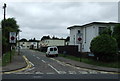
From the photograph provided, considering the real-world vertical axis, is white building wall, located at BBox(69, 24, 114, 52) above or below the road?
above

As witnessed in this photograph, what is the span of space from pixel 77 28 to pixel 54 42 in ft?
201

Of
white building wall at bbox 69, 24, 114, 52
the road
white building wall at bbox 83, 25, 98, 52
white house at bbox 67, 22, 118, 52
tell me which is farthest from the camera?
white building wall at bbox 83, 25, 98, 52

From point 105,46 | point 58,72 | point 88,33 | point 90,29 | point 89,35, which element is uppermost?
point 90,29

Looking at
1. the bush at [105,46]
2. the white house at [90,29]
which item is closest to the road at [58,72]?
the bush at [105,46]

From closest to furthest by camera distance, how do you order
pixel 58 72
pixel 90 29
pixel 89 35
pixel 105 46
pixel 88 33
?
pixel 58 72 < pixel 105 46 < pixel 90 29 < pixel 89 35 < pixel 88 33

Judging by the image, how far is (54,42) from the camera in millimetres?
110562

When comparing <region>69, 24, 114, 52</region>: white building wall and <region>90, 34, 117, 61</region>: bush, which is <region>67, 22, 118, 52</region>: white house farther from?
<region>90, 34, 117, 61</region>: bush

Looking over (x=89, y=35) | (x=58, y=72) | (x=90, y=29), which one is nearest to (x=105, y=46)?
(x=58, y=72)

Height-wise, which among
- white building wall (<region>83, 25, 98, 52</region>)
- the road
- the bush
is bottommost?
the road

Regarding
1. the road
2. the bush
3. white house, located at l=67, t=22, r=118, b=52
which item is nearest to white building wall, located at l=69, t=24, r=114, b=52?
white house, located at l=67, t=22, r=118, b=52

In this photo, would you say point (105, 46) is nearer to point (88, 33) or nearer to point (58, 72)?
point (58, 72)

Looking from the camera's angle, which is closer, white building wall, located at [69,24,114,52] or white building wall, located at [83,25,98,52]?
white building wall, located at [69,24,114,52]

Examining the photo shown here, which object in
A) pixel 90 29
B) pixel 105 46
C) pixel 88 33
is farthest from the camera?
pixel 88 33

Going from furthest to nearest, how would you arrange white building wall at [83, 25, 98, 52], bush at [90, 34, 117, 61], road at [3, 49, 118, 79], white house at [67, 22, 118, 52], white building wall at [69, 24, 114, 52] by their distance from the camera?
white building wall at [83, 25, 98, 52]
white building wall at [69, 24, 114, 52]
white house at [67, 22, 118, 52]
bush at [90, 34, 117, 61]
road at [3, 49, 118, 79]
